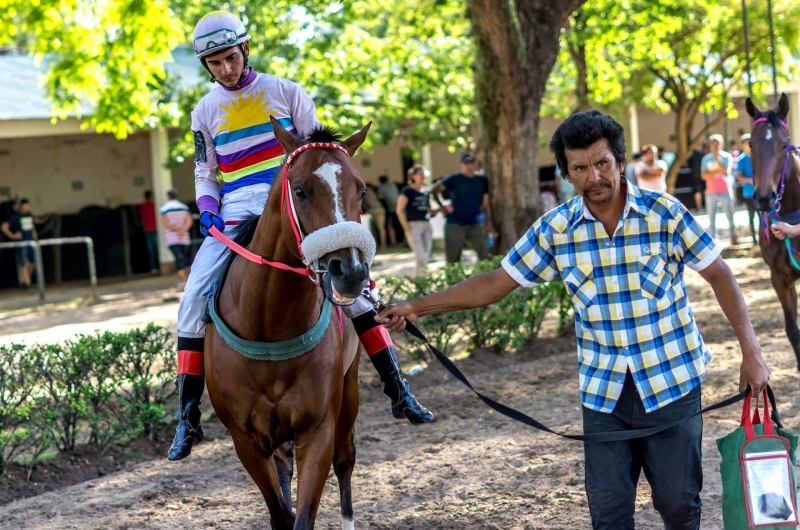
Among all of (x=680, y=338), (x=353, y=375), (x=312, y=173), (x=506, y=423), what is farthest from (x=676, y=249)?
(x=506, y=423)

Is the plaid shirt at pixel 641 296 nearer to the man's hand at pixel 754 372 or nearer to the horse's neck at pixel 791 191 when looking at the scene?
the man's hand at pixel 754 372

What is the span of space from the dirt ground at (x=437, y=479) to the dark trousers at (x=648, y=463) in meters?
1.60

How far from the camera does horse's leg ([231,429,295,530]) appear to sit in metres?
4.27

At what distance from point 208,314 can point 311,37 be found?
1320 cm

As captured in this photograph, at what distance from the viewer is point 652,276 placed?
3352 mm

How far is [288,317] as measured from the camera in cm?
396

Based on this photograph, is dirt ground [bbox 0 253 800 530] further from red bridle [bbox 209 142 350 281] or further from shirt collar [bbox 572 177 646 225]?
shirt collar [bbox 572 177 646 225]

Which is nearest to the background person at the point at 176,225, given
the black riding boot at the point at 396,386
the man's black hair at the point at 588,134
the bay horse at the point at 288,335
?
the black riding boot at the point at 396,386

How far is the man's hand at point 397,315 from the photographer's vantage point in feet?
12.2

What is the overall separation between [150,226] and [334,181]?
65.8 ft

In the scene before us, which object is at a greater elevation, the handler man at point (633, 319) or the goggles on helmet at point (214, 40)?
the goggles on helmet at point (214, 40)

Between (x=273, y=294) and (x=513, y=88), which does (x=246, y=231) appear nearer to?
(x=273, y=294)

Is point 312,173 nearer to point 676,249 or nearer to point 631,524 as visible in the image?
point 676,249

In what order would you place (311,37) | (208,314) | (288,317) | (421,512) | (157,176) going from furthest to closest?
(157,176) < (311,37) < (421,512) < (208,314) < (288,317)
